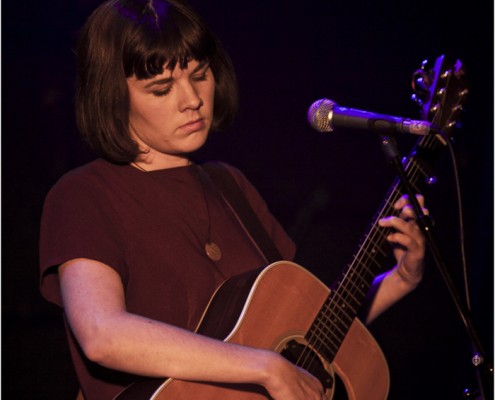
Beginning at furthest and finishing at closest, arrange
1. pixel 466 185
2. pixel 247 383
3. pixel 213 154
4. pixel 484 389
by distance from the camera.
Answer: pixel 466 185
pixel 213 154
pixel 247 383
pixel 484 389

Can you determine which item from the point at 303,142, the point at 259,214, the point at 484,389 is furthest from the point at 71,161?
the point at 484,389

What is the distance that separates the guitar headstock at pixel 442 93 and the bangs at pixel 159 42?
0.68 m

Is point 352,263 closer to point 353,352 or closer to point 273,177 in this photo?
point 353,352

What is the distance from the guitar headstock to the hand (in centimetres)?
24

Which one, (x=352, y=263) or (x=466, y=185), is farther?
(x=466, y=185)

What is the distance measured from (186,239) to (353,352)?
0.64 meters

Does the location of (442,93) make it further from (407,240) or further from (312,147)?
(312,147)

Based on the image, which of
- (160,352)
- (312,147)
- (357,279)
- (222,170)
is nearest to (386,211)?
(357,279)

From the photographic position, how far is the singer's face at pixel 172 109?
6.61ft

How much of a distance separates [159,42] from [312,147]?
159 centimetres

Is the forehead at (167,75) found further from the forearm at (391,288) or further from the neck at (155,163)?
the forearm at (391,288)

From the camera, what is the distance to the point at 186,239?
6.82 ft

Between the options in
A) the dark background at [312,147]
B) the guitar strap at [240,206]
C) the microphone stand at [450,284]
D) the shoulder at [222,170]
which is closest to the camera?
the microphone stand at [450,284]

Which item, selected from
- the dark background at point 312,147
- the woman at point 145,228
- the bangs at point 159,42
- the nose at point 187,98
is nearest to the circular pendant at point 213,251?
the woman at point 145,228
